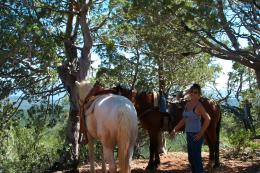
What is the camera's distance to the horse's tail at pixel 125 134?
22.1 ft

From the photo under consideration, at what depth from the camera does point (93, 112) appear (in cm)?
759

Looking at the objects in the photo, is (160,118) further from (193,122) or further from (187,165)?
(193,122)

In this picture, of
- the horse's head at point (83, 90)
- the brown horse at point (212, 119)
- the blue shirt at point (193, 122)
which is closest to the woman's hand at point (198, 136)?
the blue shirt at point (193, 122)

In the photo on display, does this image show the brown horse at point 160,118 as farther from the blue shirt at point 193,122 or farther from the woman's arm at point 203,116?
the woman's arm at point 203,116

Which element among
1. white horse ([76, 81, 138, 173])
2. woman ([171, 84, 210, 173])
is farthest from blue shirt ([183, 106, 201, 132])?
white horse ([76, 81, 138, 173])

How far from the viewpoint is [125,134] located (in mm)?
6758

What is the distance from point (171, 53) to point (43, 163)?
5253 mm

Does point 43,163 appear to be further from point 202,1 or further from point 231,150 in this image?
point 202,1

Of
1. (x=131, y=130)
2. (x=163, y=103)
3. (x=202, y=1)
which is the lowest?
(x=131, y=130)

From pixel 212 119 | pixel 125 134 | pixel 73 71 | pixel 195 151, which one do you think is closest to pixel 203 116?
pixel 195 151

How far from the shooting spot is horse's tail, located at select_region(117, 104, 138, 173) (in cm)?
674

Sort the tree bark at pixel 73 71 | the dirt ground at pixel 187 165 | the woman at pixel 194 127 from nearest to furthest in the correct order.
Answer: the woman at pixel 194 127 < the dirt ground at pixel 187 165 < the tree bark at pixel 73 71

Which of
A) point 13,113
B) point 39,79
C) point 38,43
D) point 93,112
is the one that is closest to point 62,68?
point 39,79

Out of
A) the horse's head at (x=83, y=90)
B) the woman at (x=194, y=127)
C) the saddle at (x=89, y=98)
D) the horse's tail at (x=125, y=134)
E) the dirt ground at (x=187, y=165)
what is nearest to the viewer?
the woman at (x=194, y=127)
